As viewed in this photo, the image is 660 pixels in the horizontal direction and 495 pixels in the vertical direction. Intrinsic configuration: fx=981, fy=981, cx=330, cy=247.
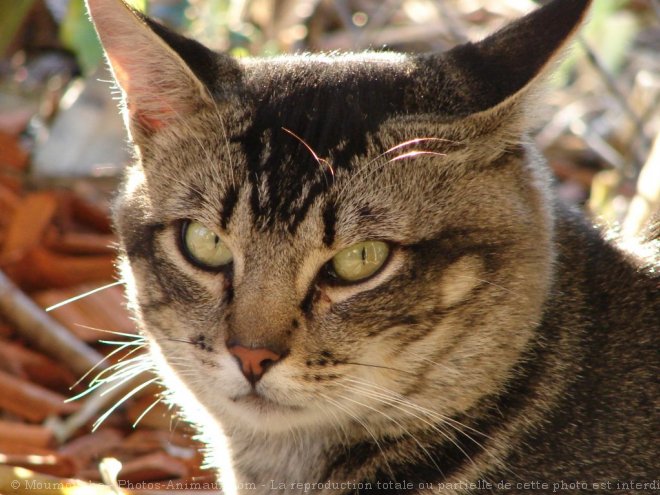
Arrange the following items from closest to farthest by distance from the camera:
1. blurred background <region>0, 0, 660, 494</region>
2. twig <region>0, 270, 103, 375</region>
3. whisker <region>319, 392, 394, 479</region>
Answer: whisker <region>319, 392, 394, 479</region> < blurred background <region>0, 0, 660, 494</region> < twig <region>0, 270, 103, 375</region>

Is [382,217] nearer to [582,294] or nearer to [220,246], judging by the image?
[220,246]

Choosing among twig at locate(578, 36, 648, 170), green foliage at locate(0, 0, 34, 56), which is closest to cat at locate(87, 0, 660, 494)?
twig at locate(578, 36, 648, 170)

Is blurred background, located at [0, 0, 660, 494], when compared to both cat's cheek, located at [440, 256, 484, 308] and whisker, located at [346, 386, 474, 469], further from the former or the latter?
whisker, located at [346, 386, 474, 469]


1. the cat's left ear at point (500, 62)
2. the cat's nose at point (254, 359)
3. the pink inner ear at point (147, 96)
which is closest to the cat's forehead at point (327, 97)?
the cat's left ear at point (500, 62)

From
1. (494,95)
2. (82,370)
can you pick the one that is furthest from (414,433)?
(82,370)

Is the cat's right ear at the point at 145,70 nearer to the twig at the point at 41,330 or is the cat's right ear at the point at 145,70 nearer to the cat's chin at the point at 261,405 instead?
the cat's chin at the point at 261,405

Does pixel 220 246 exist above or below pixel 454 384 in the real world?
above

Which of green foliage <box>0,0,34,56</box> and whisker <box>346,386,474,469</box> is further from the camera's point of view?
green foliage <box>0,0,34,56</box>

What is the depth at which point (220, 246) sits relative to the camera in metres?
2.88

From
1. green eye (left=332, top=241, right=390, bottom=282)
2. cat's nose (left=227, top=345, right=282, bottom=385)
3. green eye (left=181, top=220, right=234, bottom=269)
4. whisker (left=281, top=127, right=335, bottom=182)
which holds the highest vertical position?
whisker (left=281, top=127, right=335, bottom=182)

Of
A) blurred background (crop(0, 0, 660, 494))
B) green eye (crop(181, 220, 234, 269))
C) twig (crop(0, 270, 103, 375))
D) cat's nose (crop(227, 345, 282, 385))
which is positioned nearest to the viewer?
A: cat's nose (crop(227, 345, 282, 385))

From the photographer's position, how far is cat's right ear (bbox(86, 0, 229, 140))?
2926mm

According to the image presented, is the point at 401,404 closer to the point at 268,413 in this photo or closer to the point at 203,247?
the point at 268,413

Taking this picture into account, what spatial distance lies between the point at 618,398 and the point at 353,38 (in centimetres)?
351
